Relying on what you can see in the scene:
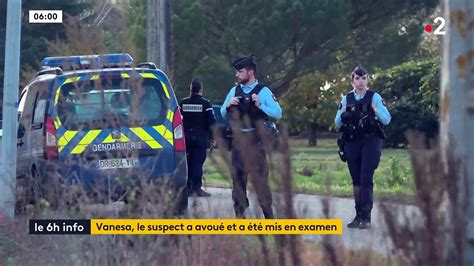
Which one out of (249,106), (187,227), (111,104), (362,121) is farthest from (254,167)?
(362,121)

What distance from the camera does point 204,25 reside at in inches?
1227

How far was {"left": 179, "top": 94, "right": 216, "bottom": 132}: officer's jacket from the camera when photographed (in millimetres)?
13383

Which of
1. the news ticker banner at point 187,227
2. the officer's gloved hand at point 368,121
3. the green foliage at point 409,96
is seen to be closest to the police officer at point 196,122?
the officer's gloved hand at point 368,121

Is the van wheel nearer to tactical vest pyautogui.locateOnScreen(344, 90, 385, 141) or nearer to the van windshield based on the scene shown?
the van windshield

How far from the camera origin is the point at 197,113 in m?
13.4

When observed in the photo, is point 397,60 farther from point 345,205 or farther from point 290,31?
point 345,205

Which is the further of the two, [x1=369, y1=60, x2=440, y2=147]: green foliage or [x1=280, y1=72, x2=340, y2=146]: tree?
[x1=280, y1=72, x2=340, y2=146]: tree

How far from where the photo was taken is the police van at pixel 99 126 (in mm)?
6961

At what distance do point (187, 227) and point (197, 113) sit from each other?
781 centimetres

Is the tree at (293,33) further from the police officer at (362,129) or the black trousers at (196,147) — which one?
the police officer at (362,129)

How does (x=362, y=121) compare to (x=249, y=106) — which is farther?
(x=362, y=121)

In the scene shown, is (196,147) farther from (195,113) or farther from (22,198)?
(22,198)

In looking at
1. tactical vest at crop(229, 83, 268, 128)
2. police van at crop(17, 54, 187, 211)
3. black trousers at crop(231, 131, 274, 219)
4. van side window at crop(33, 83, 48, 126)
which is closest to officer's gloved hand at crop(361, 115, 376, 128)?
tactical vest at crop(229, 83, 268, 128)

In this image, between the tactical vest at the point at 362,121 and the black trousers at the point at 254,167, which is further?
the tactical vest at the point at 362,121
